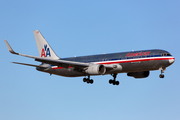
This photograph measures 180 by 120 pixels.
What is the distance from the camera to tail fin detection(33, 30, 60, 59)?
69.1 m

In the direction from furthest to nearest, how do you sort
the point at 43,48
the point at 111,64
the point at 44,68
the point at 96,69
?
the point at 43,48 < the point at 44,68 < the point at 111,64 < the point at 96,69

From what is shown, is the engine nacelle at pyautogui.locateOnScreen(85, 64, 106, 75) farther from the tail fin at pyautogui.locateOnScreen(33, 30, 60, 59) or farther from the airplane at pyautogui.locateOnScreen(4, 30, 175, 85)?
the tail fin at pyautogui.locateOnScreen(33, 30, 60, 59)

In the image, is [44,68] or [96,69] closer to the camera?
[96,69]

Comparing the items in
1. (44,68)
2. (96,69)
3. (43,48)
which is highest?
(43,48)

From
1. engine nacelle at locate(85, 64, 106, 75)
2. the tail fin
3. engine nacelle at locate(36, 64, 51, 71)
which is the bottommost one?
engine nacelle at locate(85, 64, 106, 75)

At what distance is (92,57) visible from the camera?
6178 centimetres

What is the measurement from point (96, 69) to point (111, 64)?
3.11m

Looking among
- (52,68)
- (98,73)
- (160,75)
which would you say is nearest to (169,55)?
(160,75)

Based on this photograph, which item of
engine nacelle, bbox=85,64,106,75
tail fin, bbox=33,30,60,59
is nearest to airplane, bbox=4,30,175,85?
engine nacelle, bbox=85,64,106,75

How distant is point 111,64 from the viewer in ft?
191

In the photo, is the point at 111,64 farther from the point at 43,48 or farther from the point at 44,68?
the point at 43,48

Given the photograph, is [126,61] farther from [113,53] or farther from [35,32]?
[35,32]

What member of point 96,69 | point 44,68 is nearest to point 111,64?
point 96,69

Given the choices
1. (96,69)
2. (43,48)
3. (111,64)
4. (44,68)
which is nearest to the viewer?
(96,69)
